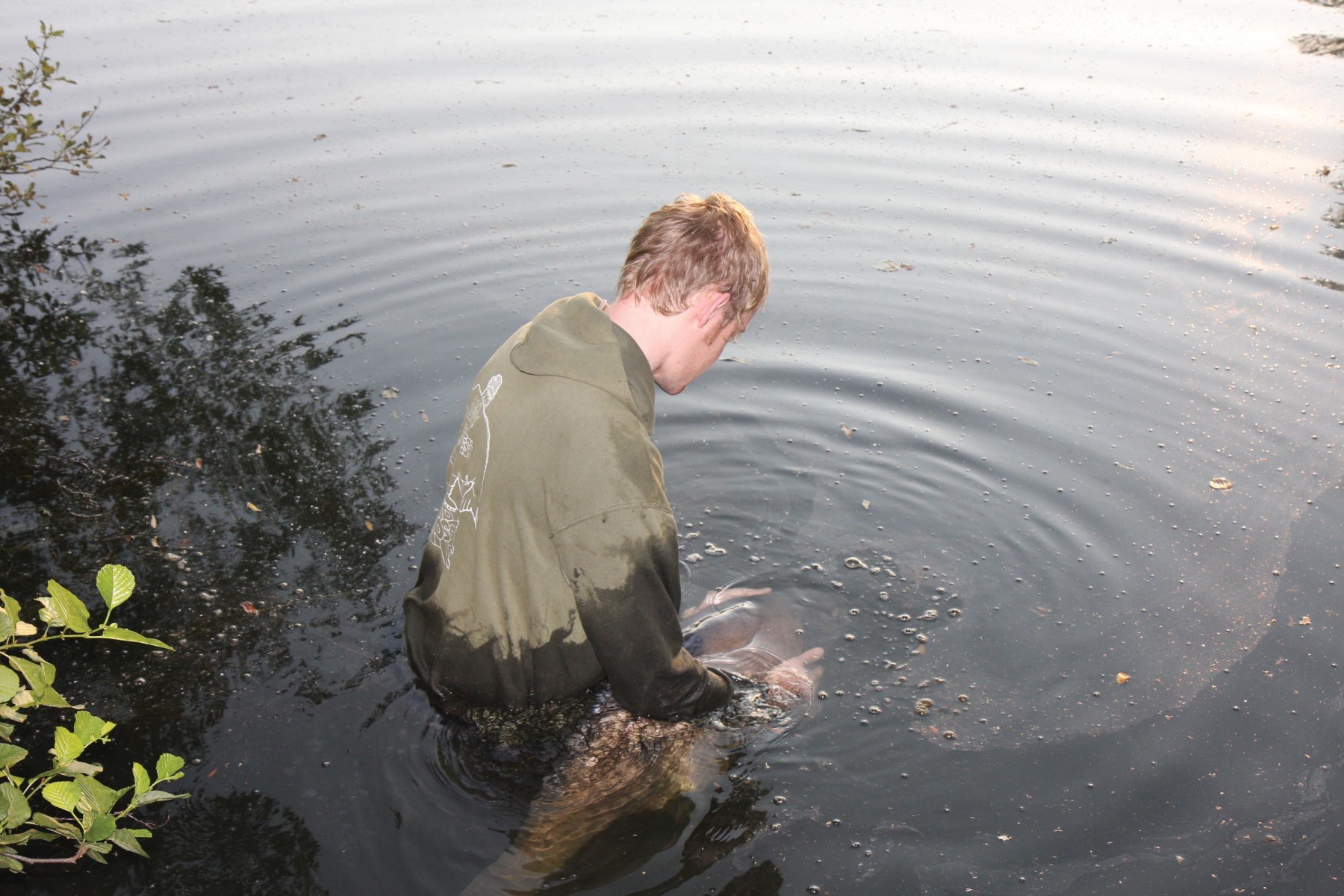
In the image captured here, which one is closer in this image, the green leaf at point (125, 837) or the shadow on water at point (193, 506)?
the green leaf at point (125, 837)

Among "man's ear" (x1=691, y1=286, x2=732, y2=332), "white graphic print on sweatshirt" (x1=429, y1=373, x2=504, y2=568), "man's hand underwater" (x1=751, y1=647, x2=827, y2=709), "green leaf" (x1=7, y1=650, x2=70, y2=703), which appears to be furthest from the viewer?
"man's hand underwater" (x1=751, y1=647, x2=827, y2=709)

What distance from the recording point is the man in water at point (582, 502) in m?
2.68

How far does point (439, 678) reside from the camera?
313cm

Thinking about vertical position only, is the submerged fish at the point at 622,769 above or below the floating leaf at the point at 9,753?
below

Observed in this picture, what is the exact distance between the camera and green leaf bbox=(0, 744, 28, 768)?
2168 millimetres

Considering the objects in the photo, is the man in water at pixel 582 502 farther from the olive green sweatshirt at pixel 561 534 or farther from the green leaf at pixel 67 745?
the green leaf at pixel 67 745

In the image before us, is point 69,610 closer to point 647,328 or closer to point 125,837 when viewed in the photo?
point 125,837

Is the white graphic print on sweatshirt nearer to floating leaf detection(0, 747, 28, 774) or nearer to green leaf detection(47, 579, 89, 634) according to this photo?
green leaf detection(47, 579, 89, 634)

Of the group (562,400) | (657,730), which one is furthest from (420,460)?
(562,400)

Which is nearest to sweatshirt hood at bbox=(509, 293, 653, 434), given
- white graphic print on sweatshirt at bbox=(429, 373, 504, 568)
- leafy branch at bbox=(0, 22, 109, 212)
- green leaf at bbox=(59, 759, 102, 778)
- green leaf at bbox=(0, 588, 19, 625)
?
white graphic print on sweatshirt at bbox=(429, 373, 504, 568)

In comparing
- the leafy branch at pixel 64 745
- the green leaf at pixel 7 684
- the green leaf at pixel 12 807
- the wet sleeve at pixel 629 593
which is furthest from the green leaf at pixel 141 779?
the wet sleeve at pixel 629 593

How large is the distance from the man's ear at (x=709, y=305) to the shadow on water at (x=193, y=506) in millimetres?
1853

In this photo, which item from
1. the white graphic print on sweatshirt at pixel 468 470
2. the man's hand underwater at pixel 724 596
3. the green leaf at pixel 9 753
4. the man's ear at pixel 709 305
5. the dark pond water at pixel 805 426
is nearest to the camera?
the green leaf at pixel 9 753

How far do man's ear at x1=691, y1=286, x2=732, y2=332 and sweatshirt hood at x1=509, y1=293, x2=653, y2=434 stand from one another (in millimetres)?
213
